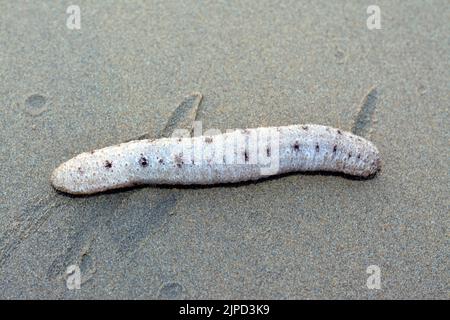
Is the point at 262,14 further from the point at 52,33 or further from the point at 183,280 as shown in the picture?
the point at 183,280

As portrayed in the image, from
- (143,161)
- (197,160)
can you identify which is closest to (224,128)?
(197,160)

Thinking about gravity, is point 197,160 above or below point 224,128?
below

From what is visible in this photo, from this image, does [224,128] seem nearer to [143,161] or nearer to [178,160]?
[178,160]

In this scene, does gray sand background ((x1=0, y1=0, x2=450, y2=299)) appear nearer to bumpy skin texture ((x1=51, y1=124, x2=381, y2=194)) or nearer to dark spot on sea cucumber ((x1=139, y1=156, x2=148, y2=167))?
bumpy skin texture ((x1=51, y1=124, x2=381, y2=194))

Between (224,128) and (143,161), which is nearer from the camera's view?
(143,161)

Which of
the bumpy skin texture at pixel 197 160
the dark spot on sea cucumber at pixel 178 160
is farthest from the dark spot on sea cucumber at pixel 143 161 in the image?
the dark spot on sea cucumber at pixel 178 160

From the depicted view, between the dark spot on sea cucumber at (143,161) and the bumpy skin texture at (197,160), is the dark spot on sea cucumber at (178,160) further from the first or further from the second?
the dark spot on sea cucumber at (143,161)
